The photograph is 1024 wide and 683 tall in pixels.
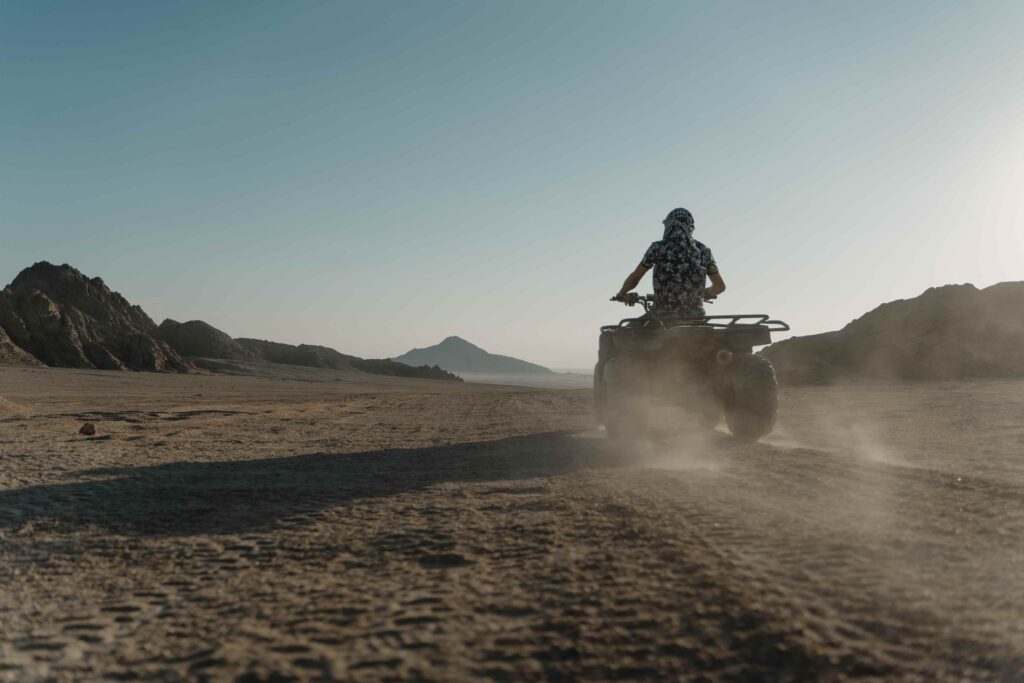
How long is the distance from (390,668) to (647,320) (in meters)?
5.94

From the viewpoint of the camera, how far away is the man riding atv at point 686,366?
666cm

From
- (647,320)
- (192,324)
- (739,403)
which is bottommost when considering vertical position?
(739,403)

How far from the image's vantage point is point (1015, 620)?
1940mm

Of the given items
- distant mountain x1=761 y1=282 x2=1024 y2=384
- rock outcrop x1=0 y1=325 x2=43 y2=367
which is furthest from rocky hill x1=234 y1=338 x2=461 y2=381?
distant mountain x1=761 y1=282 x2=1024 y2=384

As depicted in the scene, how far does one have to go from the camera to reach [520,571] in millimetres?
2494

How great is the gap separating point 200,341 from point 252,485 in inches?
2413

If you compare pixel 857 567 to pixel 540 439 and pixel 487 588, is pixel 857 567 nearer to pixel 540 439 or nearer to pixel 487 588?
pixel 487 588

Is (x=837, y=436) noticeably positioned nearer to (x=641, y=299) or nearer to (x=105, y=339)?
(x=641, y=299)

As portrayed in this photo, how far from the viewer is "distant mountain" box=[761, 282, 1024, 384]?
74.2 feet

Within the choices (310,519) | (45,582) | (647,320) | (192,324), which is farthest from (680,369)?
(192,324)

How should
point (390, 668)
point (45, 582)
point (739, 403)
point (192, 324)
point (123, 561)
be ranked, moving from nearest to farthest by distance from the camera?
1. point (390, 668)
2. point (45, 582)
3. point (123, 561)
4. point (739, 403)
5. point (192, 324)

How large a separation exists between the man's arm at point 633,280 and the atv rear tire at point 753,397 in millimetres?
1604

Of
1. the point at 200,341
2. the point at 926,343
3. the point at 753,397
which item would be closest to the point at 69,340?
the point at 200,341

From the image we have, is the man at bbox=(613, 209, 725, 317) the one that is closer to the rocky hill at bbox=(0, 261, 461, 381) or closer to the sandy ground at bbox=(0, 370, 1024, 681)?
the sandy ground at bbox=(0, 370, 1024, 681)
